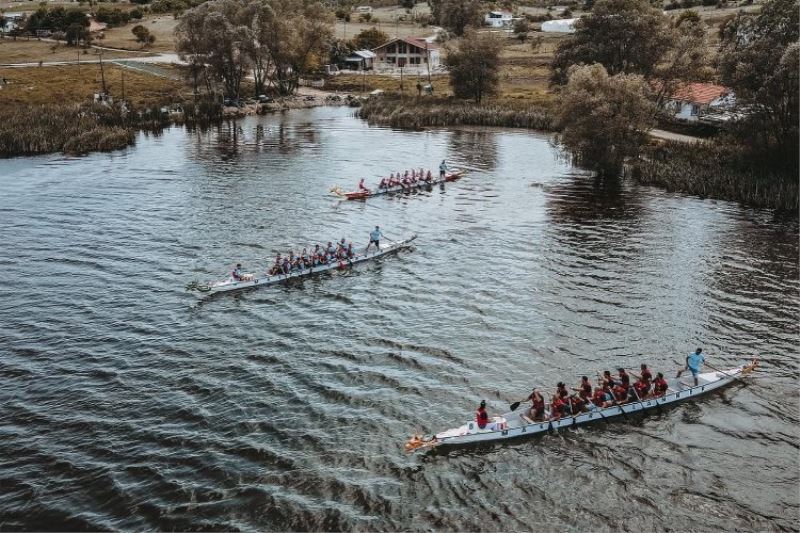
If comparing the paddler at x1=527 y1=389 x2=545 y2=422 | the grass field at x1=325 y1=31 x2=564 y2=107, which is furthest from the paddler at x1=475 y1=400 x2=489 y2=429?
the grass field at x1=325 y1=31 x2=564 y2=107

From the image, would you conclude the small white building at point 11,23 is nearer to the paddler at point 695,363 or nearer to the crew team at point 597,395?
the crew team at point 597,395

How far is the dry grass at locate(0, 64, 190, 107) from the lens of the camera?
10869 centimetres

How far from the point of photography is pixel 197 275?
48.3 meters

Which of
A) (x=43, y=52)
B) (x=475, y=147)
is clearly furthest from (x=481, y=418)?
(x=43, y=52)

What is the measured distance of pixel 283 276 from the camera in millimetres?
48219

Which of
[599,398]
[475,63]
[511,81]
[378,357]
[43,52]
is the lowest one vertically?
[599,398]

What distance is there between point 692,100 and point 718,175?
99.7 feet

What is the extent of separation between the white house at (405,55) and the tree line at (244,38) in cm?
3332

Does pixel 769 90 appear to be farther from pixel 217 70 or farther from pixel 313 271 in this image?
pixel 217 70

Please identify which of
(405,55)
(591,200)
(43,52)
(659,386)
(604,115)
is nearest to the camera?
(659,386)

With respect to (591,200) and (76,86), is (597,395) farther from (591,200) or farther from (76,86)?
(76,86)

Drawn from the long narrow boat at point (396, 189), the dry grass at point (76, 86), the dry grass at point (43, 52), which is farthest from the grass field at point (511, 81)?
the dry grass at point (43, 52)

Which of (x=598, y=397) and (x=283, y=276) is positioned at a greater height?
(x=283, y=276)

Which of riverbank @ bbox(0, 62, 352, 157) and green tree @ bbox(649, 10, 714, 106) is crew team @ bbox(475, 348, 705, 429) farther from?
riverbank @ bbox(0, 62, 352, 157)
